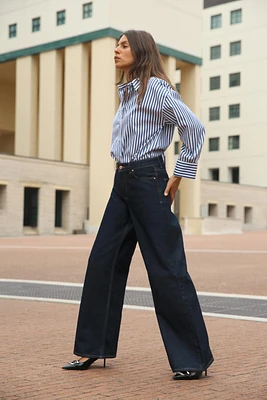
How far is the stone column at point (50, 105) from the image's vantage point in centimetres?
5097

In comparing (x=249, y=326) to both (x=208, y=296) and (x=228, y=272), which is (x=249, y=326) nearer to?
(x=208, y=296)

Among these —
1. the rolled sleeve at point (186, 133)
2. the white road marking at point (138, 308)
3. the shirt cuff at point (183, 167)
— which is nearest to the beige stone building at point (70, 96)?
the white road marking at point (138, 308)

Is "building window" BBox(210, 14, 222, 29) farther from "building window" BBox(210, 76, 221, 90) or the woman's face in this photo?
the woman's face

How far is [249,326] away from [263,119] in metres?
Result: 67.6

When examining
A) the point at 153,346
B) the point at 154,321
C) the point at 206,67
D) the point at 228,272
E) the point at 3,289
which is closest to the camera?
the point at 153,346

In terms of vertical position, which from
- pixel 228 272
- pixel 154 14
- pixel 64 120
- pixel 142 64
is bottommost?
pixel 228 272

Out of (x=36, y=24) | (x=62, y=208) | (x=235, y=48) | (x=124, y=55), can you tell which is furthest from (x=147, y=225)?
(x=235, y=48)

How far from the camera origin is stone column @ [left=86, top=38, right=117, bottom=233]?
48.2 metres

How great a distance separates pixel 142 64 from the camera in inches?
182

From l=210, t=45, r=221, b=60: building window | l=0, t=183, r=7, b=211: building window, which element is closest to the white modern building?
l=210, t=45, r=221, b=60: building window

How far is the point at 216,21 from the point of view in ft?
254

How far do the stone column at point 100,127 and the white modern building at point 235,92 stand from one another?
2547 centimetres

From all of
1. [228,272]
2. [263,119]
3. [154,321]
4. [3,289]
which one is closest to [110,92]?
[263,119]

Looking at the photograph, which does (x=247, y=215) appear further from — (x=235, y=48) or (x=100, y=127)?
(x=100, y=127)
